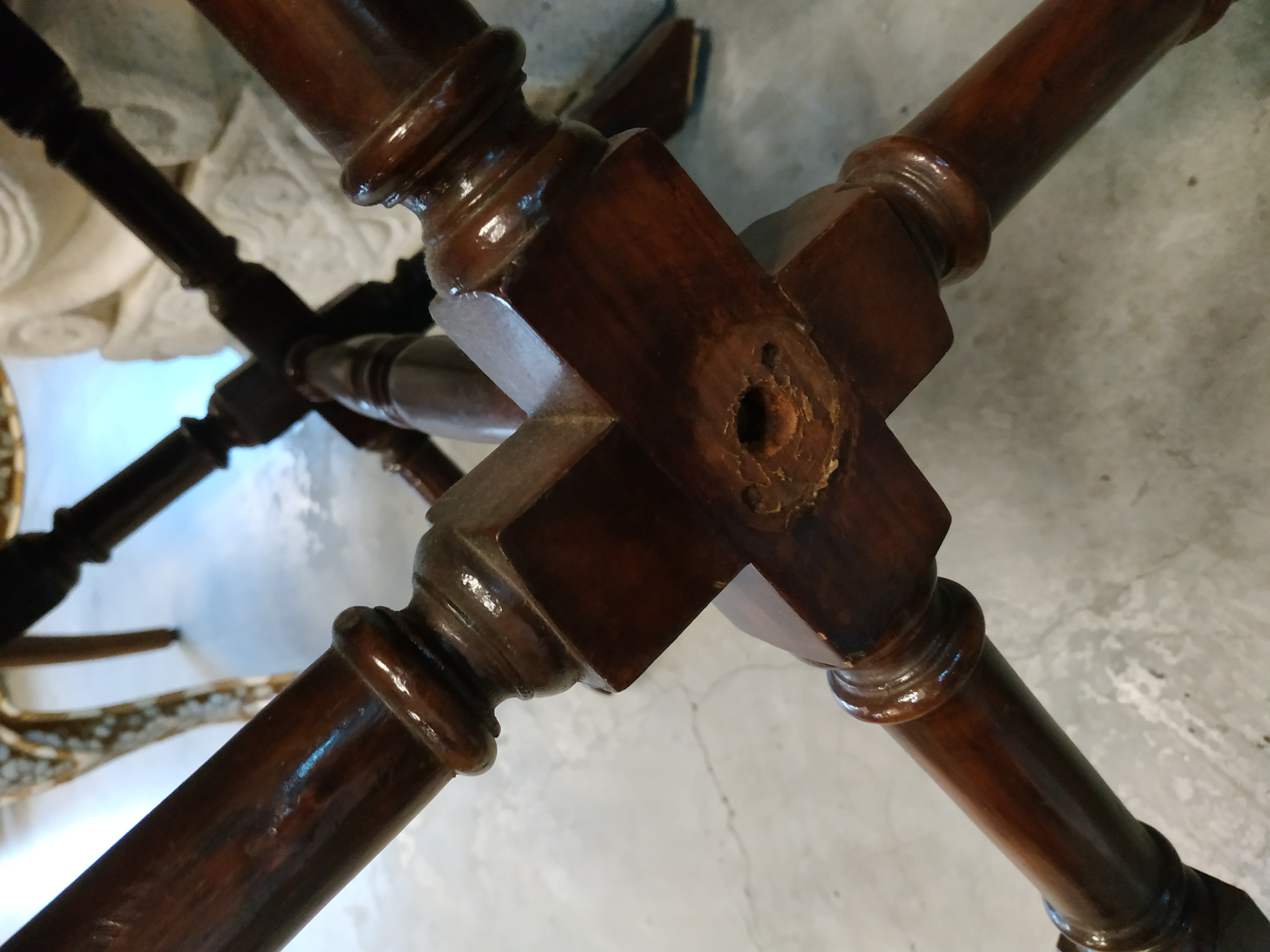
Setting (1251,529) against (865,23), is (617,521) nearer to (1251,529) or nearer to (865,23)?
(1251,529)

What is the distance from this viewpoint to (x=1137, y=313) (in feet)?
2.81

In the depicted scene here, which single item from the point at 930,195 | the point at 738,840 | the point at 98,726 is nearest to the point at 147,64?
the point at 930,195

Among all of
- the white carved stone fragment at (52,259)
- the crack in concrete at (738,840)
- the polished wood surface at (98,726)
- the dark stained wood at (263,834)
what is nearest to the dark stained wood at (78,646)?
the polished wood surface at (98,726)

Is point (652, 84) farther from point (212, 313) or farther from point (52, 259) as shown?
point (52, 259)

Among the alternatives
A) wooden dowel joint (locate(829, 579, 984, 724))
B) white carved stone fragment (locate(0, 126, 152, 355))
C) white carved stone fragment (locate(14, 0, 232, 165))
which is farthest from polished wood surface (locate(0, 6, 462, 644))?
wooden dowel joint (locate(829, 579, 984, 724))

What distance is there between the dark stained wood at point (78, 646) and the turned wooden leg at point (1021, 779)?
1.56m

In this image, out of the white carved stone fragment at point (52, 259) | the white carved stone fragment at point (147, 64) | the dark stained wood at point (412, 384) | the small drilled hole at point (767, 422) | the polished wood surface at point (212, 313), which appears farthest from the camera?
the white carved stone fragment at point (52, 259)

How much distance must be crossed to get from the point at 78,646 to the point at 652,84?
76.1 inches

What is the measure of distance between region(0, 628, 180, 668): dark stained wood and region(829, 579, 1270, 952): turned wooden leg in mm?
1565

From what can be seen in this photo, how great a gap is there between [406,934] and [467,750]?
1.52 metres

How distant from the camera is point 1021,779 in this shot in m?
0.57

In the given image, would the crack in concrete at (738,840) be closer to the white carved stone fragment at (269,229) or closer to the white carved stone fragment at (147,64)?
the white carved stone fragment at (269,229)

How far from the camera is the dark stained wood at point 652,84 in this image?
4.01 ft

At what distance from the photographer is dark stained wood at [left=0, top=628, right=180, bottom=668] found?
178cm
